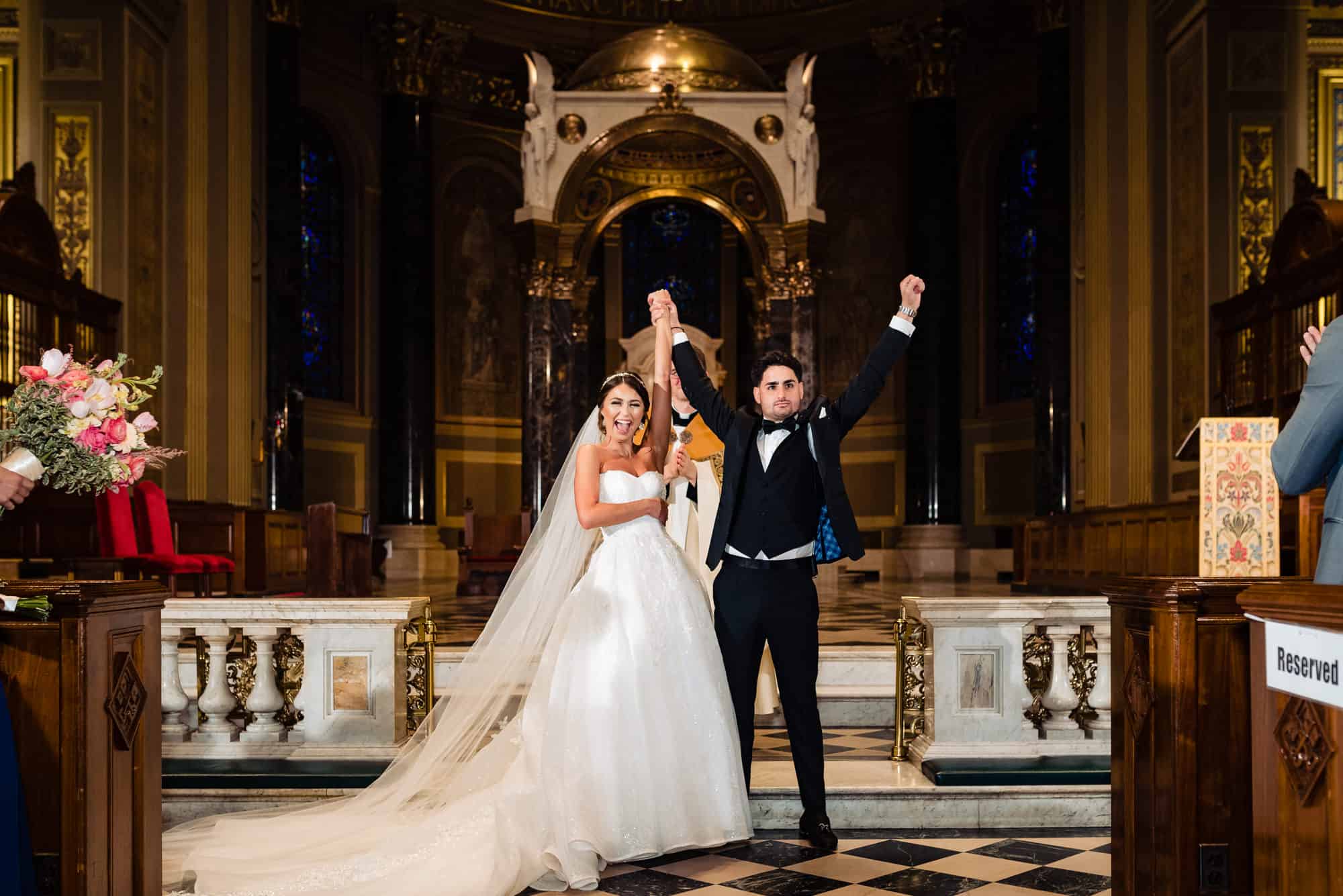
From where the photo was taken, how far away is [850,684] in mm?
6574

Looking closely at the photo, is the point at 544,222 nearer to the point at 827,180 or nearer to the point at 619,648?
the point at 827,180

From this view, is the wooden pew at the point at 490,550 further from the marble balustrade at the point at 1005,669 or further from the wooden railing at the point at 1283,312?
the marble balustrade at the point at 1005,669

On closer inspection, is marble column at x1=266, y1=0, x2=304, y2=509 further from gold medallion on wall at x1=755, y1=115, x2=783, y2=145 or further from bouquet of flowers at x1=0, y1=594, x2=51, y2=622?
bouquet of flowers at x1=0, y1=594, x2=51, y2=622

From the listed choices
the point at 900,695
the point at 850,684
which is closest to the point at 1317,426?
the point at 900,695

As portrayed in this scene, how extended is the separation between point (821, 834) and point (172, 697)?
107 inches

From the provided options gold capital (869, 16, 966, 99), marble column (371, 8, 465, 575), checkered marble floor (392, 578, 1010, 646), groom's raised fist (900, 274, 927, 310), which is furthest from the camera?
gold capital (869, 16, 966, 99)

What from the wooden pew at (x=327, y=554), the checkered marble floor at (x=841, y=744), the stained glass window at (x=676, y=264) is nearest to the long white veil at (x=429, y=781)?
the checkered marble floor at (x=841, y=744)

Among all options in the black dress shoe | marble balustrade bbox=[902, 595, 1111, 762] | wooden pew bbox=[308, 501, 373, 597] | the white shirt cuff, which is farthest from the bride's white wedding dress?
wooden pew bbox=[308, 501, 373, 597]

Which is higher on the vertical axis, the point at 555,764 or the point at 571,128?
the point at 571,128

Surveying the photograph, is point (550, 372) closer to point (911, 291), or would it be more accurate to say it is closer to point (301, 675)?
point (301, 675)

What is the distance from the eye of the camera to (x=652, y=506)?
Result: 446 cm

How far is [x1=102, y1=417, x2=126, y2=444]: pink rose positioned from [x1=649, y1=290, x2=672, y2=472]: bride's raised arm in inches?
66.4

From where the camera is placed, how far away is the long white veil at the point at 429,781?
3875mm

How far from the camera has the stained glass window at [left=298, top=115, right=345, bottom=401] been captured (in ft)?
54.8
